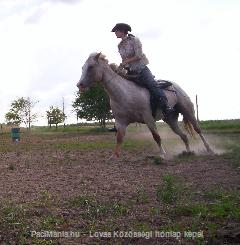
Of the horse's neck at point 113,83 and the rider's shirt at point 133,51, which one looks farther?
the rider's shirt at point 133,51

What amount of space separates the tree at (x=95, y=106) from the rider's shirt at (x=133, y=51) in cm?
4183

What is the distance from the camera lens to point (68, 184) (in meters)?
6.97

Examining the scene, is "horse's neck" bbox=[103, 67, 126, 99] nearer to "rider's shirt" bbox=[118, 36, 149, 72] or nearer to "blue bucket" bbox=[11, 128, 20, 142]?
"rider's shirt" bbox=[118, 36, 149, 72]

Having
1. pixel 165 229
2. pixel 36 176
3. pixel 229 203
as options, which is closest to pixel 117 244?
pixel 165 229

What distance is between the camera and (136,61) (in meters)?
11.2

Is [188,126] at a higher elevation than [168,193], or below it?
higher

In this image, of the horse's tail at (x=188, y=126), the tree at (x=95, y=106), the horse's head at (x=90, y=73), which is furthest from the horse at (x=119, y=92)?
the tree at (x=95, y=106)

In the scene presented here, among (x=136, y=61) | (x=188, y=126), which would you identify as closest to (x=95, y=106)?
(x=188, y=126)

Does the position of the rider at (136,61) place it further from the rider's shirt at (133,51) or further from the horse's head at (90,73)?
the horse's head at (90,73)

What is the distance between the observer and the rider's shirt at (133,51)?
11133 mm

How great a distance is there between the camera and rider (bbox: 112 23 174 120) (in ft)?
36.4

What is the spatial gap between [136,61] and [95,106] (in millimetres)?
44851

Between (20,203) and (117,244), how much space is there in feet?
6.53

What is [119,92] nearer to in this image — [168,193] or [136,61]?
[136,61]
